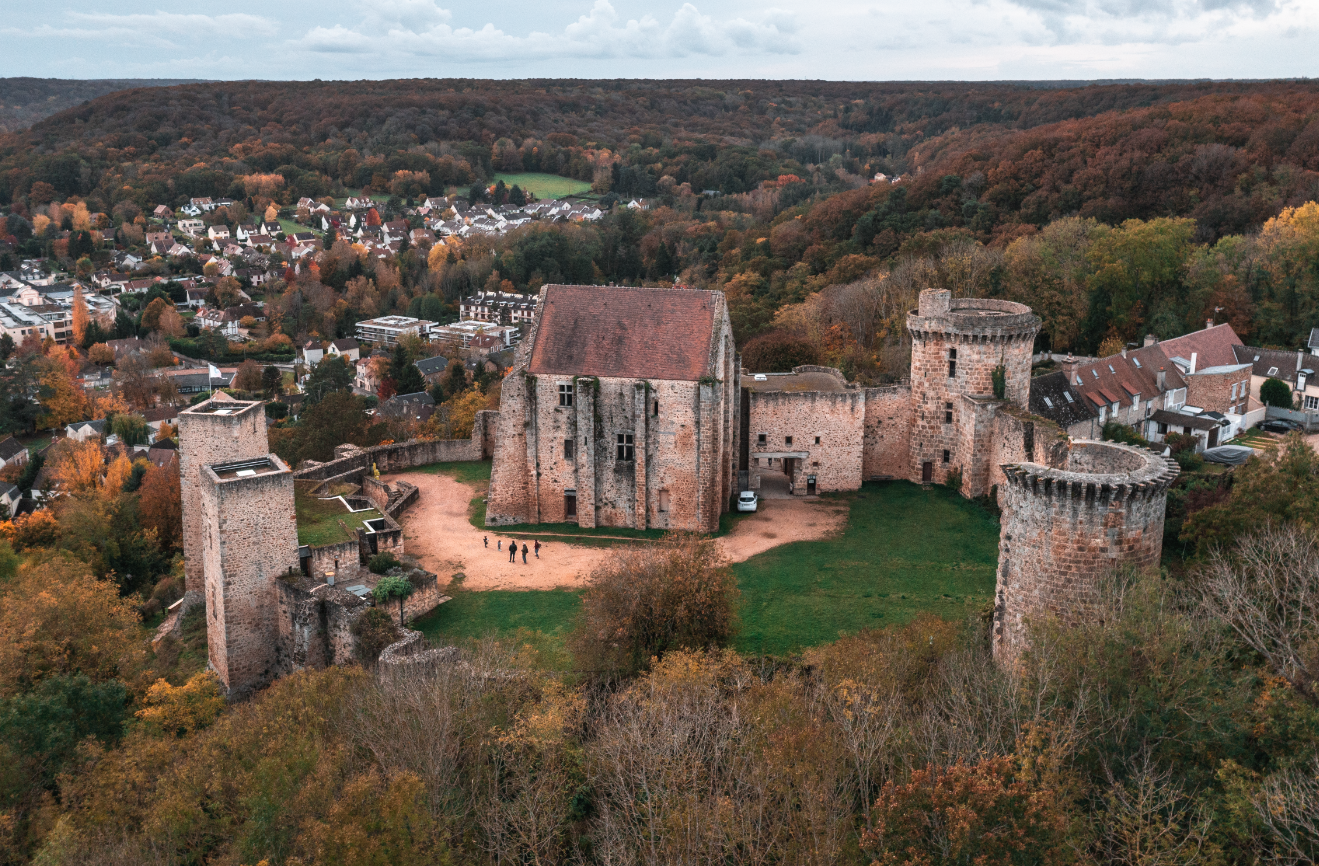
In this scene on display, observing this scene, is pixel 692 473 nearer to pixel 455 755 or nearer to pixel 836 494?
pixel 836 494

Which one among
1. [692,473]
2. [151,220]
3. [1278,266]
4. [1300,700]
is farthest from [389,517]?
[151,220]

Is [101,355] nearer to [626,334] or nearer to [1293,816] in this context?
[626,334]

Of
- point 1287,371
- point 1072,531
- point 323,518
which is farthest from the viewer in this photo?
point 1287,371

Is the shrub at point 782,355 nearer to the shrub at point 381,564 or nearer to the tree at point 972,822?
the shrub at point 381,564

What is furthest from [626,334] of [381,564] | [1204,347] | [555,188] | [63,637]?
[555,188]

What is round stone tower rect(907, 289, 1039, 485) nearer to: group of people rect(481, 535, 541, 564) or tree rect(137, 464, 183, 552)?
group of people rect(481, 535, 541, 564)

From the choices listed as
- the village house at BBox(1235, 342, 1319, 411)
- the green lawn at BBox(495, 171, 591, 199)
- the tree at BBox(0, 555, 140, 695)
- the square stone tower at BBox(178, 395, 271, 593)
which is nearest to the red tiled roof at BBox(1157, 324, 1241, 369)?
the village house at BBox(1235, 342, 1319, 411)
